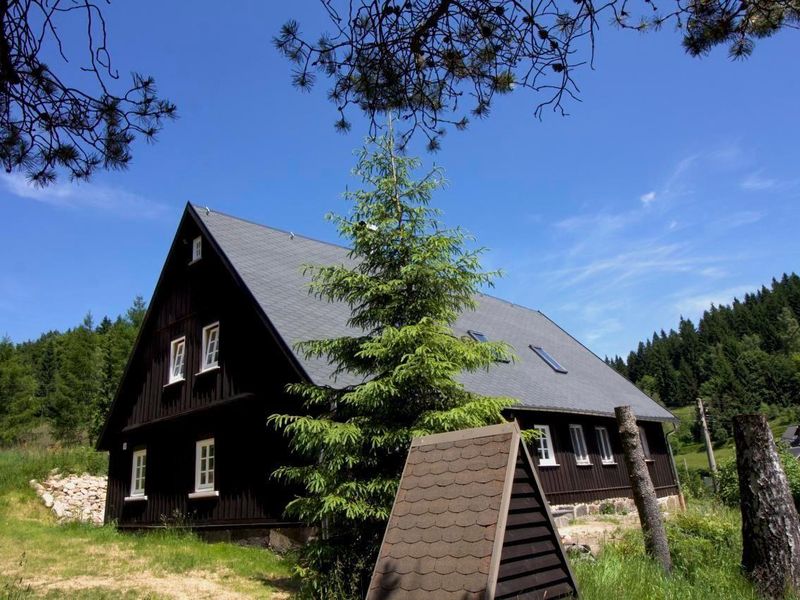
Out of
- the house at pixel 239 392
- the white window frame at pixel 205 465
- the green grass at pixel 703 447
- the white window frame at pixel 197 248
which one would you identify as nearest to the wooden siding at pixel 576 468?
the house at pixel 239 392

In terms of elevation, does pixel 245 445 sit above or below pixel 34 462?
below

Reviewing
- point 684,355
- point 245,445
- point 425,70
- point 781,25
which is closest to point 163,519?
point 245,445

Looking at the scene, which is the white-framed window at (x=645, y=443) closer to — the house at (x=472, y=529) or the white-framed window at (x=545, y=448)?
the white-framed window at (x=545, y=448)

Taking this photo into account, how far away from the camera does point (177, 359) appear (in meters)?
15.4

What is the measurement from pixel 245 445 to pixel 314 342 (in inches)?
193

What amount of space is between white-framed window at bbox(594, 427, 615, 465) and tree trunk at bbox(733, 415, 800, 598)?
11.4 meters

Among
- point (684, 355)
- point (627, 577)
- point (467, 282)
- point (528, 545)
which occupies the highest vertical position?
point (684, 355)

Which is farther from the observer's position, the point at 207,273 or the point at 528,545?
the point at 207,273

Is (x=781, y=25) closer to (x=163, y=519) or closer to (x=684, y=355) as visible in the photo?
(x=163, y=519)

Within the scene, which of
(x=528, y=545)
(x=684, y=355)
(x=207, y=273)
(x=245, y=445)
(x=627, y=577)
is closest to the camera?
(x=528, y=545)

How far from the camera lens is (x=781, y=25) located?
4281 mm

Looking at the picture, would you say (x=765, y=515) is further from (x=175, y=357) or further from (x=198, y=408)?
(x=175, y=357)

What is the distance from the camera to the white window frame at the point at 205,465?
512 inches

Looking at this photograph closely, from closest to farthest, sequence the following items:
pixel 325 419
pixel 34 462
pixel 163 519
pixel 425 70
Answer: pixel 425 70
pixel 325 419
pixel 163 519
pixel 34 462
